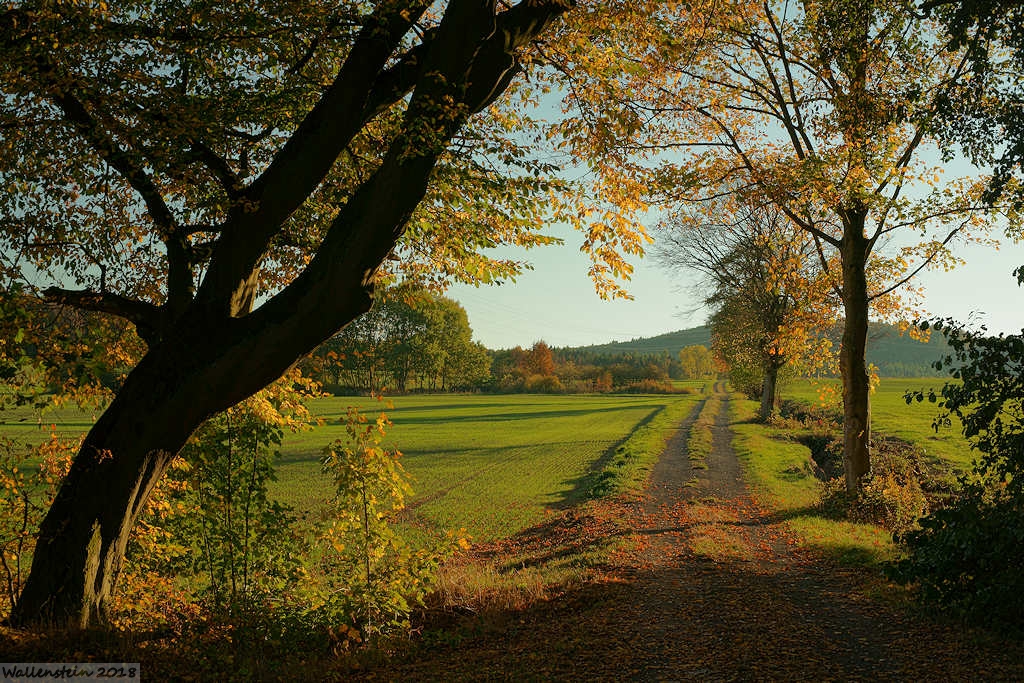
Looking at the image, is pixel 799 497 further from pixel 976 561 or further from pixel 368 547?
pixel 368 547

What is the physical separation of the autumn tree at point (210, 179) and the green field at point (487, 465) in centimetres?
304

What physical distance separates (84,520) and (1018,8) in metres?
13.6

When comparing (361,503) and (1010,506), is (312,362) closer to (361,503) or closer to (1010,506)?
(361,503)

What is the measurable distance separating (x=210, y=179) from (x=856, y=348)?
49.2ft

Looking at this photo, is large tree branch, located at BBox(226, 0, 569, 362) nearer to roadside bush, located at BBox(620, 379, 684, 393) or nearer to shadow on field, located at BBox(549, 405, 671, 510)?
shadow on field, located at BBox(549, 405, 671, 510)

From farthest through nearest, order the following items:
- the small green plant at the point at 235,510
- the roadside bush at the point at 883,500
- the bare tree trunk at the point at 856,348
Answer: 1. the bare tree trunk at the point at 856,348
2. the roadside bush at the point at 883,500
3. the small green plant at the point at 235,510

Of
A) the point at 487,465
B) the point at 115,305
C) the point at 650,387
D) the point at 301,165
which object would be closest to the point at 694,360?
the point at 650,387

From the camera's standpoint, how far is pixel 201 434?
31.2ft

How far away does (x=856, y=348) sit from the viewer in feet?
53.3

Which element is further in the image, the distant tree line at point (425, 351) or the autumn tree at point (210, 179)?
the distant tree line at point (425, 351)

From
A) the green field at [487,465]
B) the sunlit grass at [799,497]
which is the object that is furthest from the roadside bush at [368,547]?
the sunlit grass at [799,497]

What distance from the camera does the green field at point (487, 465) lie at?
21.9 m

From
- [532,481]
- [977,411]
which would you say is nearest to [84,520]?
[977,411]

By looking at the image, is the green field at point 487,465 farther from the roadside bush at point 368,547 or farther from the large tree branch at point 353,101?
the large tree branch at point 353,101
